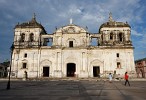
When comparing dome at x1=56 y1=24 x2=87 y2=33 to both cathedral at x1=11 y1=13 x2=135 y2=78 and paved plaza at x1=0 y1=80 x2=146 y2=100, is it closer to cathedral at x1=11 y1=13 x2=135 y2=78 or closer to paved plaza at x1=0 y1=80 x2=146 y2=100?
cathedral at x1=11 y1=13 x2=135 y2=78

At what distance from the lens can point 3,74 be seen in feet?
157

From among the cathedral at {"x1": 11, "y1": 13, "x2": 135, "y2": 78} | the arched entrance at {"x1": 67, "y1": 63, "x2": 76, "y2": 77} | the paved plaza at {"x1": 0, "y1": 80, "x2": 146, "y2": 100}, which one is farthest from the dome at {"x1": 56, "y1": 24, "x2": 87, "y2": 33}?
the paved plaza at {"x1": 0, "y1": 80, "x2": 146, "y2": 100}

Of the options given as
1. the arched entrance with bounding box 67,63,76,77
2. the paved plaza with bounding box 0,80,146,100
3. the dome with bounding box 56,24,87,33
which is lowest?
the paved plaza with bounding box 0,80,146,100

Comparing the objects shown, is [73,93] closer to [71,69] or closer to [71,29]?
[71,29]

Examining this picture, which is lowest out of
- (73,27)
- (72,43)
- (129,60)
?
(129,60)

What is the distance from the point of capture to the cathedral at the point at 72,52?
32625 mm

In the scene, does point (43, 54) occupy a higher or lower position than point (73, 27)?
lower

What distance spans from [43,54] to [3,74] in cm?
2014

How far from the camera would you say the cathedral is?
3262 cm

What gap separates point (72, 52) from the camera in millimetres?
33250

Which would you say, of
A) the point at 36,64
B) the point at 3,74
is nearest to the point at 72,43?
the point at 36,64

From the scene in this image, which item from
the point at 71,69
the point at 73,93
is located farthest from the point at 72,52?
the point at 73,93

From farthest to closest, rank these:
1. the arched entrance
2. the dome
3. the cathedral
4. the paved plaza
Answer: the arched entrance < the dome < the cathedral < the paved plaza

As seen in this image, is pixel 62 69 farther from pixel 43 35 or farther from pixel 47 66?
pixel 43 35
